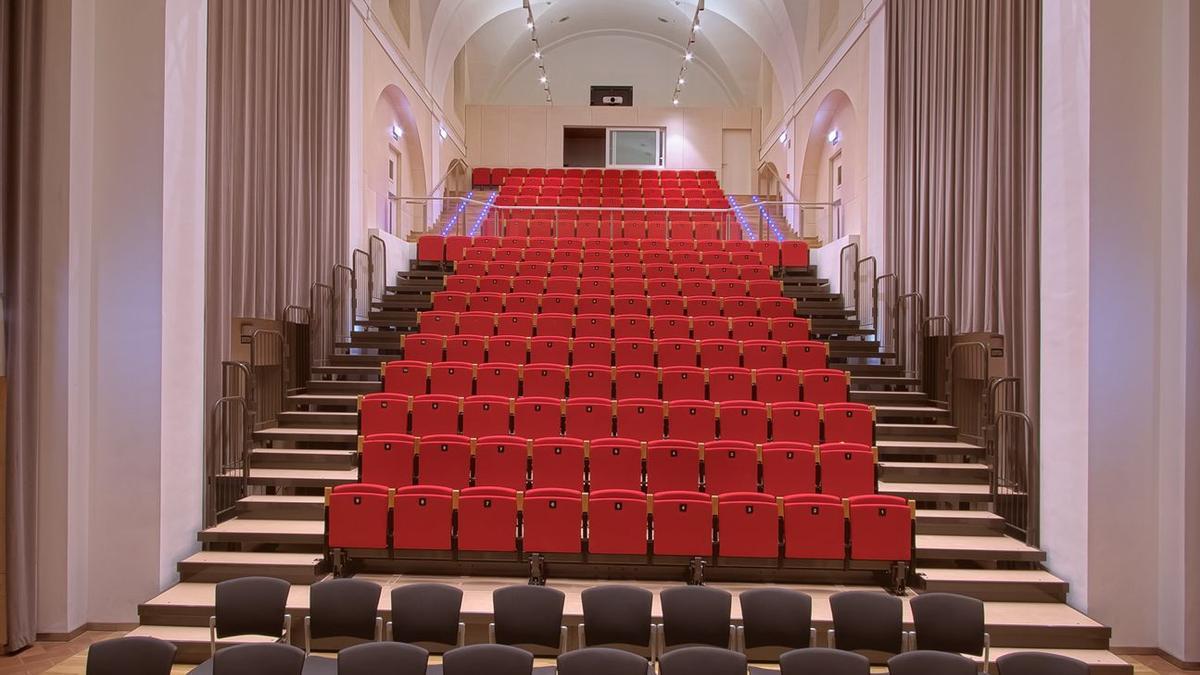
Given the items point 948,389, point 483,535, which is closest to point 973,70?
point 948,389

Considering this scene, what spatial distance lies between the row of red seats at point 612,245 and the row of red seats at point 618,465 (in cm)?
515

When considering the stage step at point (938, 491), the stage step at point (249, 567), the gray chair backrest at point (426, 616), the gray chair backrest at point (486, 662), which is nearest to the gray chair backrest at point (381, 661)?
the gray chair backrest at point (486, 662)

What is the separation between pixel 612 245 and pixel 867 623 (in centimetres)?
776

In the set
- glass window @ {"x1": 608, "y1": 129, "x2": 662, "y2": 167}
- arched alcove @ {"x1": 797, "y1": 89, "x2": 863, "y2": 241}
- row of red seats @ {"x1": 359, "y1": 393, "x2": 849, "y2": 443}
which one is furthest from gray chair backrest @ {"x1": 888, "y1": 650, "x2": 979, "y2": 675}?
glass window @ {"x1": 608, "y1": 129, "x2": 662, "y2": 167}

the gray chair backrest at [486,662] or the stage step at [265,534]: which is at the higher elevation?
the gray chair backrest at [486,662]

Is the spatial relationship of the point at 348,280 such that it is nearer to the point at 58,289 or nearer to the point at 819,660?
the point at 58,289

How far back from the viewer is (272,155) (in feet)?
21.6

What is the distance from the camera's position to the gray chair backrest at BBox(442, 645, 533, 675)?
2.85 meters

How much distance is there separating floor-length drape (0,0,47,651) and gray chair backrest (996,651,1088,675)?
459cm

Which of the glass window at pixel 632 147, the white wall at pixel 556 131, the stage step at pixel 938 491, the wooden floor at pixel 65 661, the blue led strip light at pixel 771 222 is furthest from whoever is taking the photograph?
the glass window at pixel 632 147

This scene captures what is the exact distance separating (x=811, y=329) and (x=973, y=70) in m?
2.73

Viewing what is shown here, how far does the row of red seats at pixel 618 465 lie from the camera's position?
16.7 ft

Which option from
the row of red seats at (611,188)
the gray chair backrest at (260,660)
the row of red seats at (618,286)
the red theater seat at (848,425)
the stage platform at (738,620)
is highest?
the row of red seats at (611,188)

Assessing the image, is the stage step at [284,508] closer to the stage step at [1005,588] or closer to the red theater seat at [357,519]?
the red theater seat at [357,519]
